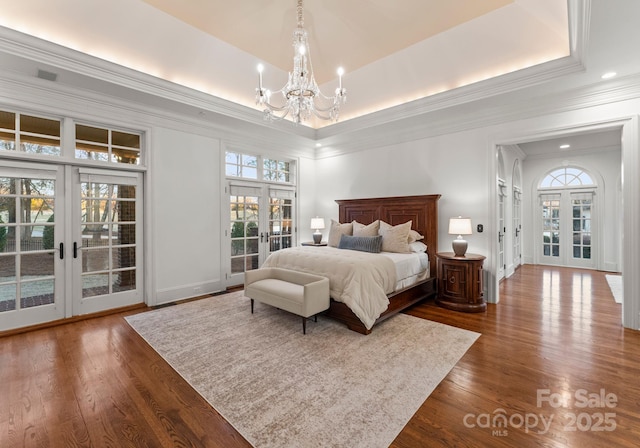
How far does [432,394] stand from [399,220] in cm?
343

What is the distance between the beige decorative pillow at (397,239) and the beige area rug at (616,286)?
3259 millimetres

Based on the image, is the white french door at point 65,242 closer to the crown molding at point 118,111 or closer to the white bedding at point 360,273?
the crown molding at point 118,111

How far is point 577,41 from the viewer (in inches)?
106

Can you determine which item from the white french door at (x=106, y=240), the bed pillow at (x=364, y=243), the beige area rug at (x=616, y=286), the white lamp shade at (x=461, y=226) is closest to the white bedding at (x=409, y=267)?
the bed pillow at (x=364, y=243)

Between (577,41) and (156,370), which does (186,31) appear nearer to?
(156,370)

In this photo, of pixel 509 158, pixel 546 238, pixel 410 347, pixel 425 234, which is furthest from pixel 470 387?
pixel 546 238

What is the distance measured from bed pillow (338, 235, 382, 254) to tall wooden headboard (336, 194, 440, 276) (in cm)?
85

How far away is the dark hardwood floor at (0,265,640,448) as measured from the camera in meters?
1.75

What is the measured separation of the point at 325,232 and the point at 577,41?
494 centimetres

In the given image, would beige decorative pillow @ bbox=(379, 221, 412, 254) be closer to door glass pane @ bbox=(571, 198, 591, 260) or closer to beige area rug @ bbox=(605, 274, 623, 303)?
beige area rug @ bbox=(605, 274, 623, 303)

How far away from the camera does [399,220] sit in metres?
5.25

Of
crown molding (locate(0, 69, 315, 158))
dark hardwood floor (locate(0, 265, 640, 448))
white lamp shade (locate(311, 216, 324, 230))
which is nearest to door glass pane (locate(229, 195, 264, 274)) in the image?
crown molding (locate(0, 69, 315, 158))

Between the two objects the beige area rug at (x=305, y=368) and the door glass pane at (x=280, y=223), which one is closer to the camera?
the beige area rug at (x=305, y=368)

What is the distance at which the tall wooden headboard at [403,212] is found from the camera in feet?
15.8
